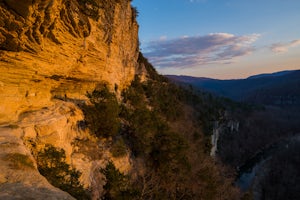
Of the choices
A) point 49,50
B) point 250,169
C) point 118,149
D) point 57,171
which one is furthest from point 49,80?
point 250,169

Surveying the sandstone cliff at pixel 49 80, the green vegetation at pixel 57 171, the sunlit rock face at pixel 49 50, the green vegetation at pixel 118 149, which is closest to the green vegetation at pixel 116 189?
the sandstone cliff at pixel 49 80

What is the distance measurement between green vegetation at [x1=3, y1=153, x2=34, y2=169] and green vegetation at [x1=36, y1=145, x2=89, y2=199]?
1.23 meters

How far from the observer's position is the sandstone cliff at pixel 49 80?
6.85 m

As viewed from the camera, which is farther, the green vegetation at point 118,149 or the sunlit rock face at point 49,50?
the green vegetation at point 118,149

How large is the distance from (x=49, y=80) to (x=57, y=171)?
4576 millimetres

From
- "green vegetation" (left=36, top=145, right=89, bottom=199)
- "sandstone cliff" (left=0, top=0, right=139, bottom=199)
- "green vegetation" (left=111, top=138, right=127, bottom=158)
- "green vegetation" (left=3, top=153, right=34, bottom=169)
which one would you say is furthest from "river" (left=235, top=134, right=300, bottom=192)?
"green vegetation" (left=3, top=153, right=34, bottom=169)

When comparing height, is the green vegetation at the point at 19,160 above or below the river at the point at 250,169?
above

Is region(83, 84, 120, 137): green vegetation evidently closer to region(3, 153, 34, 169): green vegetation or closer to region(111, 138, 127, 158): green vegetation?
region(111, 138, 127, 158): green vegetation

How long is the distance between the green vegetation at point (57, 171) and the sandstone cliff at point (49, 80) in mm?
677

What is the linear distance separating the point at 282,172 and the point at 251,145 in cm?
2197

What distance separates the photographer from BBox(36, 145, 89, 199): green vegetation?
7621 mm

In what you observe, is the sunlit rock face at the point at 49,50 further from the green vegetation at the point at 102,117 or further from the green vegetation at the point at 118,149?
the green vegetation at the point at 118,149

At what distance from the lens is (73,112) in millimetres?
11664

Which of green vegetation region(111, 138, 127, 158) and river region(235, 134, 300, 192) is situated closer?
green vegetation region(111, 138, 127, 158)
